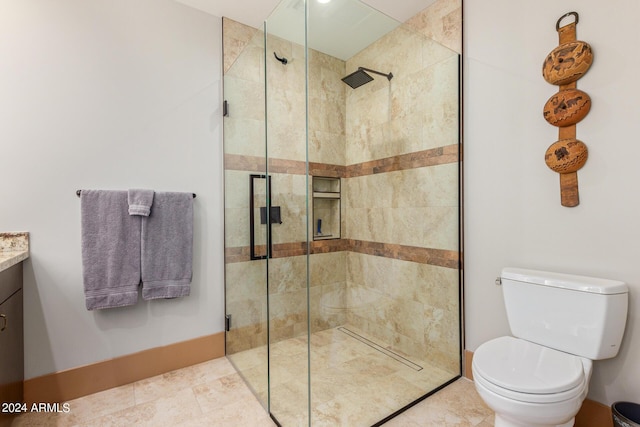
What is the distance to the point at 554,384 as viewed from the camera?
115cm

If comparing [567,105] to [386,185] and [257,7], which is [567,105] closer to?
[386,185]

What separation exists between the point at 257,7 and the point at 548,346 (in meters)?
2.70

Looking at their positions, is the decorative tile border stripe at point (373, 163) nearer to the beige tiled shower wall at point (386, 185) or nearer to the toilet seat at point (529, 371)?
the beige tiled shower wall at point (386, 185)

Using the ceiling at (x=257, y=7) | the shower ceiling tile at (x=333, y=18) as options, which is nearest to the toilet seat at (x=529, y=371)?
the shower ceiling tile at (x=333, y=18)

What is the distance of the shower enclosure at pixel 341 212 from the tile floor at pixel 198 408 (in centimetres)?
9

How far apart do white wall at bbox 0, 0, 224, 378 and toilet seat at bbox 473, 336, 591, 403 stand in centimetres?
182

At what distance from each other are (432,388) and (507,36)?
2118mm

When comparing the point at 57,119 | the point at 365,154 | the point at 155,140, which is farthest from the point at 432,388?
the point at 57,119

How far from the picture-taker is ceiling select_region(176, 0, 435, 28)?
6.98 feet

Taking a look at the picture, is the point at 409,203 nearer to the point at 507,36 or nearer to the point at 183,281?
the point at 507,36

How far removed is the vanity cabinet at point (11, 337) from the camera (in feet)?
4.44

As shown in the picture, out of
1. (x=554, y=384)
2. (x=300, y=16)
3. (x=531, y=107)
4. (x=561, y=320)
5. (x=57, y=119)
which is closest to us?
(x=554, y=384)

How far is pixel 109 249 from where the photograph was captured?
6.16 feet

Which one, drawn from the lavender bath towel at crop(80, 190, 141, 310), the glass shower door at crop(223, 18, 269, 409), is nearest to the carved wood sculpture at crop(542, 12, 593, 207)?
the glass shower door at crop(223, 18, 269, 409)
